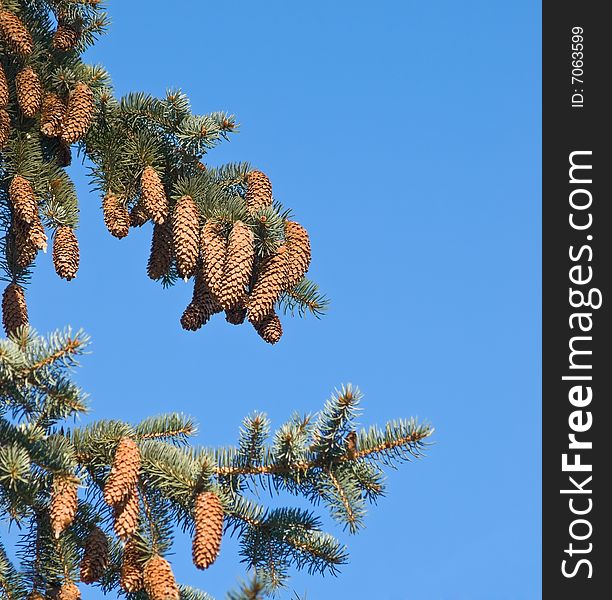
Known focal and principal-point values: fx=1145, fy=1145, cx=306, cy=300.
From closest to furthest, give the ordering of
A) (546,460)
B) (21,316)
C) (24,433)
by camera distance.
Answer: (24,433), (21,316), (546,460)

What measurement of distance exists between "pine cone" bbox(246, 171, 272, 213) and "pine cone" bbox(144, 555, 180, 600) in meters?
1.77

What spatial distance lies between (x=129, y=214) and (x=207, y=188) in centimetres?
43

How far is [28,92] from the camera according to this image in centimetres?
525

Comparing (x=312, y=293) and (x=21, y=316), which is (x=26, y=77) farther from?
(x=312, y=293)

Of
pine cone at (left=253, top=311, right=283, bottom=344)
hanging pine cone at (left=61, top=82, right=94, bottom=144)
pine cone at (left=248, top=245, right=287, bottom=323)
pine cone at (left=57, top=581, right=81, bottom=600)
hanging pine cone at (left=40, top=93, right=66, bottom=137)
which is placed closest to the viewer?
pine cone at (left=57, top=581, right=81, bottom=600)

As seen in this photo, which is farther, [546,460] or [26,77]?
[546,460]

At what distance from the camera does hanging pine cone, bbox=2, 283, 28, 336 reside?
16.6ft

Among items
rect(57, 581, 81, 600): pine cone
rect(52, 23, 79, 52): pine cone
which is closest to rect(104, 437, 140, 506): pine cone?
rect(57, 581, 81, 600): pine cone

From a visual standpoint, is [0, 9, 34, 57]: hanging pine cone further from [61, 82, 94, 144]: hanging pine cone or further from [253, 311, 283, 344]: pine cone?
[253, 311, 283, 344]: pine cone

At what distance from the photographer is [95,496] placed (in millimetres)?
4098

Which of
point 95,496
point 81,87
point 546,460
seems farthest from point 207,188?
point 546,460

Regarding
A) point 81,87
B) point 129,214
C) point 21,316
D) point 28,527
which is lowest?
point 28,527

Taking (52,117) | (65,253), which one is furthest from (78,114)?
(65,253)

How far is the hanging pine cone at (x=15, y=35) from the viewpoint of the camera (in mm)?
5281
